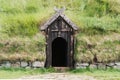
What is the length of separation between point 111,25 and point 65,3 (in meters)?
2.85

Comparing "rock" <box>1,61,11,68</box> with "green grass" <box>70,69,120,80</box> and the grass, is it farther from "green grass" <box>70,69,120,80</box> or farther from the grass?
"green grass" <box>70,69,120,80</box>

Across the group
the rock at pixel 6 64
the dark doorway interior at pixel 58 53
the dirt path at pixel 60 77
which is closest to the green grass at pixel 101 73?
the dirt path at pixel 60 77

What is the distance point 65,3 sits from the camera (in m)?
24.1

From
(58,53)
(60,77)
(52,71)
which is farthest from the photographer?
(58,53)

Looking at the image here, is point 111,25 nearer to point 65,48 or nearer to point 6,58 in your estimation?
point 65,48

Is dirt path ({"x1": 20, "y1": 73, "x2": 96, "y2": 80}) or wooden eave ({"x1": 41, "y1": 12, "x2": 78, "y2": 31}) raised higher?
wooden eave ({"x1": 41, "y1": 12, "x2": 78, "y2": 31})

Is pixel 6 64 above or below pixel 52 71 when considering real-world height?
above

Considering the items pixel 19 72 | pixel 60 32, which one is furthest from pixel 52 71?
pixel 60 32

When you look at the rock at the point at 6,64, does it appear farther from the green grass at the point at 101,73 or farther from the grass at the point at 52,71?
the green grass at the point at 101,73

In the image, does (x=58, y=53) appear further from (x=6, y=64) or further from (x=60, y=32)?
(x=6, y=64)

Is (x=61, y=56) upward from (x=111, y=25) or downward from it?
downward

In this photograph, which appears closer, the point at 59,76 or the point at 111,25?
the point at 59,76

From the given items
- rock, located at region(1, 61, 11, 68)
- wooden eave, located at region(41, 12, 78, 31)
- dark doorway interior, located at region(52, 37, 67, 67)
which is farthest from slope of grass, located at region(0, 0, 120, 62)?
dark doorway interior, located at region(52, 37, 67, 67)

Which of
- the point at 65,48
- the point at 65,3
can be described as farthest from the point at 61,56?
the point at 65,3
